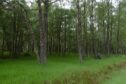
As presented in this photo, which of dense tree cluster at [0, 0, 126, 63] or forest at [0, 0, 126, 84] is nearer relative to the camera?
forest at [0, 0, 126, 84]

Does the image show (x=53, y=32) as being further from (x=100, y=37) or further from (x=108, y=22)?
(x=100, y=37)

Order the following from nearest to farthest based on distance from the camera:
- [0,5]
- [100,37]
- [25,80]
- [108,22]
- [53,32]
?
[25,80] → [0,5] → [108,22] → [53,32] → [100,37]

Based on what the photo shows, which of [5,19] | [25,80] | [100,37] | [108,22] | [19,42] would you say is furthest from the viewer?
[100,37]

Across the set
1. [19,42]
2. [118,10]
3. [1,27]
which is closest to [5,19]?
[1,27]

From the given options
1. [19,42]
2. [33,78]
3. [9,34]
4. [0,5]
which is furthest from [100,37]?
[33,78]

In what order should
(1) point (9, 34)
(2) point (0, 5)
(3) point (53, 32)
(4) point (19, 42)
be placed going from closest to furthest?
(2) point (0, 5) < (1) point (9, 34) < (4) point (19, 42) < (3) point (53, 32)

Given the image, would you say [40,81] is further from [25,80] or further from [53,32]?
[53,32]

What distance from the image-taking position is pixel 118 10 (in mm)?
50719

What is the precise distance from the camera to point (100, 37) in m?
64.4

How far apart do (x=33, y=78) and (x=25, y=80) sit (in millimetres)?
706

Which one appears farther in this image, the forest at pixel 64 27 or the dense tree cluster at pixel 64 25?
the dense tree cluster at pixel 64 25

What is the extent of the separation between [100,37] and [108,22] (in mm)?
16671

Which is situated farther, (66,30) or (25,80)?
(66,30)

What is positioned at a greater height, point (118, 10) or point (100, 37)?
point (118, 10)
